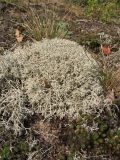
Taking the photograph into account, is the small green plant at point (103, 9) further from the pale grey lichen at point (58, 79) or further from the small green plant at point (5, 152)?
the small green plant at point (5, 152)

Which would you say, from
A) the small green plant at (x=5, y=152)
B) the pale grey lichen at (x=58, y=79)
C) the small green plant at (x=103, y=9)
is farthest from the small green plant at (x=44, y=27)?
the small green plant at (x=5, y=152)

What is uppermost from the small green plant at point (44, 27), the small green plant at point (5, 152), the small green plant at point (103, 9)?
the small green plant at point (44, 27)

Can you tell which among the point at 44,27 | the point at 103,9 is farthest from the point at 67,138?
the point at 103,9

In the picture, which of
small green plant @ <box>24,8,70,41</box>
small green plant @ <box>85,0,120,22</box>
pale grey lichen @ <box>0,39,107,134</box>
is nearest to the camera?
pale grey lichen @ <box>0,39,107,134</box>

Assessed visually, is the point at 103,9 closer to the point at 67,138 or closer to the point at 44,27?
the point at 44,27

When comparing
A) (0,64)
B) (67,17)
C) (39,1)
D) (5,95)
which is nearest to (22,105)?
(5,95)

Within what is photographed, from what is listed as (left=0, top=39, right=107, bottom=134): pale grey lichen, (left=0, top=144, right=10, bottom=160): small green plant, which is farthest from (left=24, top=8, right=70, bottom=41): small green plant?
(left=0, top=144, right=10, bottom=160): small green plant

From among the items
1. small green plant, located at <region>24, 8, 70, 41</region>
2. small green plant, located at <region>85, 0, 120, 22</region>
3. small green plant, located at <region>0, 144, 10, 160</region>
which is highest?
small green plant, located at <region>24, 8, 70, 41</region>

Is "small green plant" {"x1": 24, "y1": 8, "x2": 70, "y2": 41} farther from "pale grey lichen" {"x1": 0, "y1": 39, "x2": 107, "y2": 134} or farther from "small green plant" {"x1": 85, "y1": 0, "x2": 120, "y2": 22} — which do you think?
"small green plant" {"x1": 85, "y1": 0, "x2": 120, "y2": 22}
